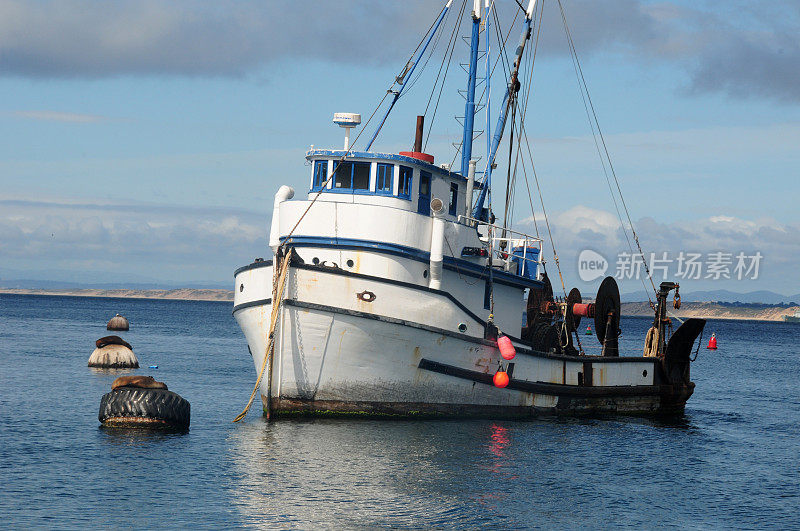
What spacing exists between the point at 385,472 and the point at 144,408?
777 cm

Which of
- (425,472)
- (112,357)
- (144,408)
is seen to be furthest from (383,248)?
(112,357)

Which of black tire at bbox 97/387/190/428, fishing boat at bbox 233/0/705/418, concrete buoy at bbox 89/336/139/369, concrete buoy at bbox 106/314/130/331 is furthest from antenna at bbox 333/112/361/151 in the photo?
concrete buoy at bbox 106/314/130/331

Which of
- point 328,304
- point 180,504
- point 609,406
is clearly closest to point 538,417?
point 609,406

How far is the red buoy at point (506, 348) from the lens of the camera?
25781 millimetres

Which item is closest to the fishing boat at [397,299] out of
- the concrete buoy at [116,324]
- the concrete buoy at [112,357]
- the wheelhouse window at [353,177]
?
the wheelhouse window at [353,177]

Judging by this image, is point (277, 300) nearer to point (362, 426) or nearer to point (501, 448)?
point (362, 426)

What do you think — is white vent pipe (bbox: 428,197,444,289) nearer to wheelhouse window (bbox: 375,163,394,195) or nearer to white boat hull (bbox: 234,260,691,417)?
white boat hull (bbox: 234,260,691,417)

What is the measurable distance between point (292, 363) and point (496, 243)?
836 centimetres

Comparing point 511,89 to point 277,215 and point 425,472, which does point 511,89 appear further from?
point 425,472

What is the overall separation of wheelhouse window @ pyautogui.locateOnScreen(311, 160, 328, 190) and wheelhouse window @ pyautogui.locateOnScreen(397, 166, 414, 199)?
7.68 ft

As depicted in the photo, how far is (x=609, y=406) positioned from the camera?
31.5m

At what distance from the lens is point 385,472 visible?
19969 mm

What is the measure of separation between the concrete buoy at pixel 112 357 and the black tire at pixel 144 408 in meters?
21.3

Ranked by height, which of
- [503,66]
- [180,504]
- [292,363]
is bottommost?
[180,504]
